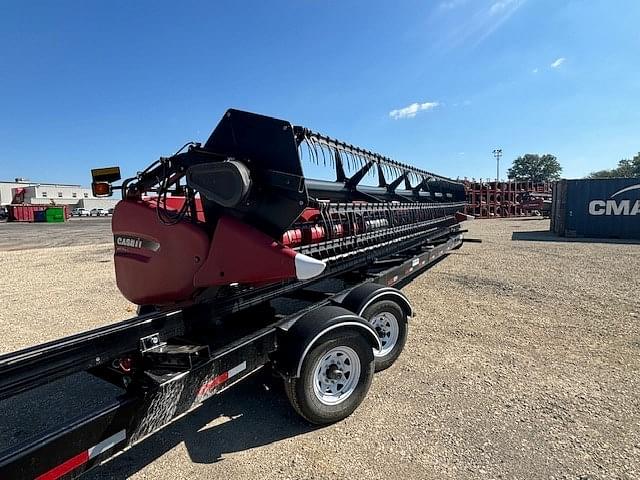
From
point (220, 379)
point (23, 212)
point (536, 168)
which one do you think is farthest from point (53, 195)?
point (536, 168)

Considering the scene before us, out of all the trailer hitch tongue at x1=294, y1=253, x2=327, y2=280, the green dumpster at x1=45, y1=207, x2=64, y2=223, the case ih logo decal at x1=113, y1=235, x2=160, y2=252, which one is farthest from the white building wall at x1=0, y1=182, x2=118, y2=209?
the trailer hitch tongue at x1=294, y1=253, x2=327, y2=280

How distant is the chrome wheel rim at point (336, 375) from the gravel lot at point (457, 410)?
20cm

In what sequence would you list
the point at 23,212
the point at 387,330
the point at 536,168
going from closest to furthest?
the point at 387,330
the point at 23,212
the point at 536,168

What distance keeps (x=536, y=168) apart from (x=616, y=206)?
327ft

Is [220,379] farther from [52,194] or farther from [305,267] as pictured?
[52,194]

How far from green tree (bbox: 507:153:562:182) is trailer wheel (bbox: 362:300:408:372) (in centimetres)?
10531

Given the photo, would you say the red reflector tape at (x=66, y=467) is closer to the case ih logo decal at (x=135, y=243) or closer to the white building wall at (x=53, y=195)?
the case ih logo decal at (x=135, y=243)

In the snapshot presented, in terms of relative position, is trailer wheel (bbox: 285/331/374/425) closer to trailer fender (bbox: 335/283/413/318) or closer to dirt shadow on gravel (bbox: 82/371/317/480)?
dirt shadow on gravel (bbox: 82/371/317/480)

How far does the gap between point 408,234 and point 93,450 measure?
487cm

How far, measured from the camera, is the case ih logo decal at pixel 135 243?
2.55 m

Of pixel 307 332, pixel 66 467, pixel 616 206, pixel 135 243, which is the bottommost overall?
pixel 66 467

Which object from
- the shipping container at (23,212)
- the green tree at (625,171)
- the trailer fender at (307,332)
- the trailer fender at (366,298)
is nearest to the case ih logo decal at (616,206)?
the trailer fender at (366,298)

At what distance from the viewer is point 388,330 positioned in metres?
3.47

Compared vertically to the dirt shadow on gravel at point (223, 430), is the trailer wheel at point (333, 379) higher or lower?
higher
